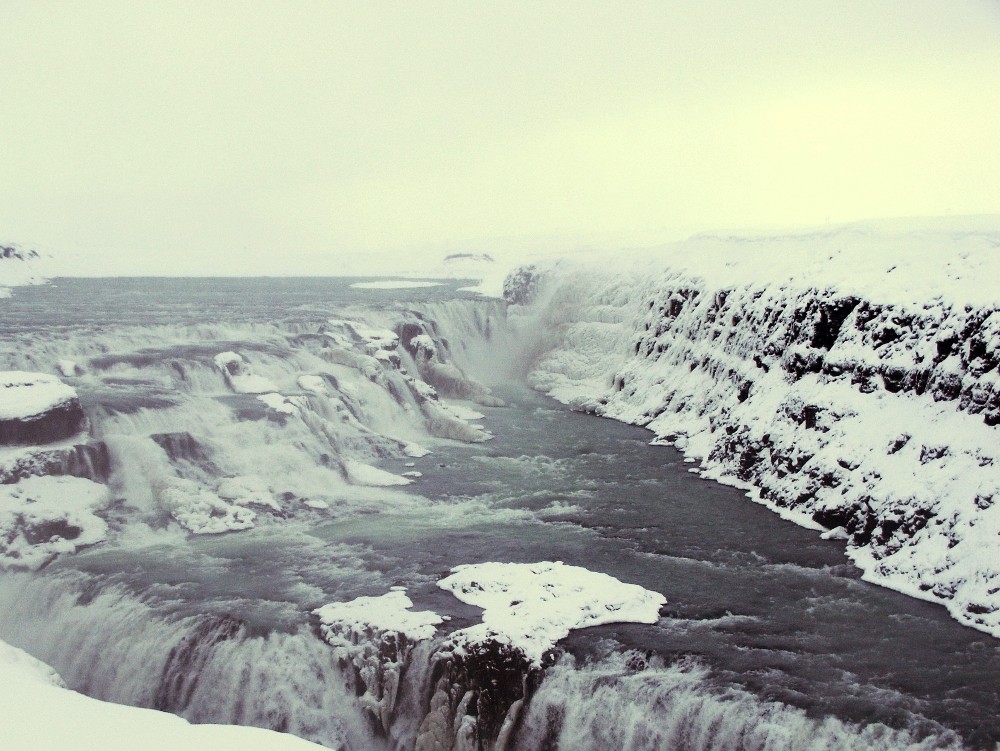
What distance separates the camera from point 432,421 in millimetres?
32719

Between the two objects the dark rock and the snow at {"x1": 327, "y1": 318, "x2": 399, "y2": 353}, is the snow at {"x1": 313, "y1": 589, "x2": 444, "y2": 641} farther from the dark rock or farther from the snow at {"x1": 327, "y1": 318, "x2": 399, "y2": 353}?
the snow at {"x1": 327, "y1": 318, "x2": 399, "y2": 353}

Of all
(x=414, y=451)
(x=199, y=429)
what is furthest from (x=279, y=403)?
(x=414, y=451)

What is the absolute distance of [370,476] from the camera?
25.7 metres

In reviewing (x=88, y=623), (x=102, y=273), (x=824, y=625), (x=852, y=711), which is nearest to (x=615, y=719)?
(x=852, y=711)

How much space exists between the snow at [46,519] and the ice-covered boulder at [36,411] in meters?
1.54

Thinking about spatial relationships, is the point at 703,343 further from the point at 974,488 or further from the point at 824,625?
the point at 824,625

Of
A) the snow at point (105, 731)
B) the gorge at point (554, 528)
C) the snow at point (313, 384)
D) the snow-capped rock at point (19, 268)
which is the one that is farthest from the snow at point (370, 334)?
the snow-capped rock at point (19, 268)

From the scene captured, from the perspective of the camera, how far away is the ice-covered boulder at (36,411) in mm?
21875

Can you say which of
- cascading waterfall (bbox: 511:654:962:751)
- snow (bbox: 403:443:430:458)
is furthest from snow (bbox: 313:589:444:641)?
snow (bbox: 403:443:430:458)

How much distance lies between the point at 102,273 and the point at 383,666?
74.4m

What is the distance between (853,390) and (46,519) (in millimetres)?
20301

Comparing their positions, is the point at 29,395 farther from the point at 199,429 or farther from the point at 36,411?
the point at 199,429

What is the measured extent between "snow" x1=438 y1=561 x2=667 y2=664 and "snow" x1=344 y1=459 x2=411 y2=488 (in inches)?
302

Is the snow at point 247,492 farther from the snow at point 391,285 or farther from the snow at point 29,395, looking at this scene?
the snow at point 391,285
